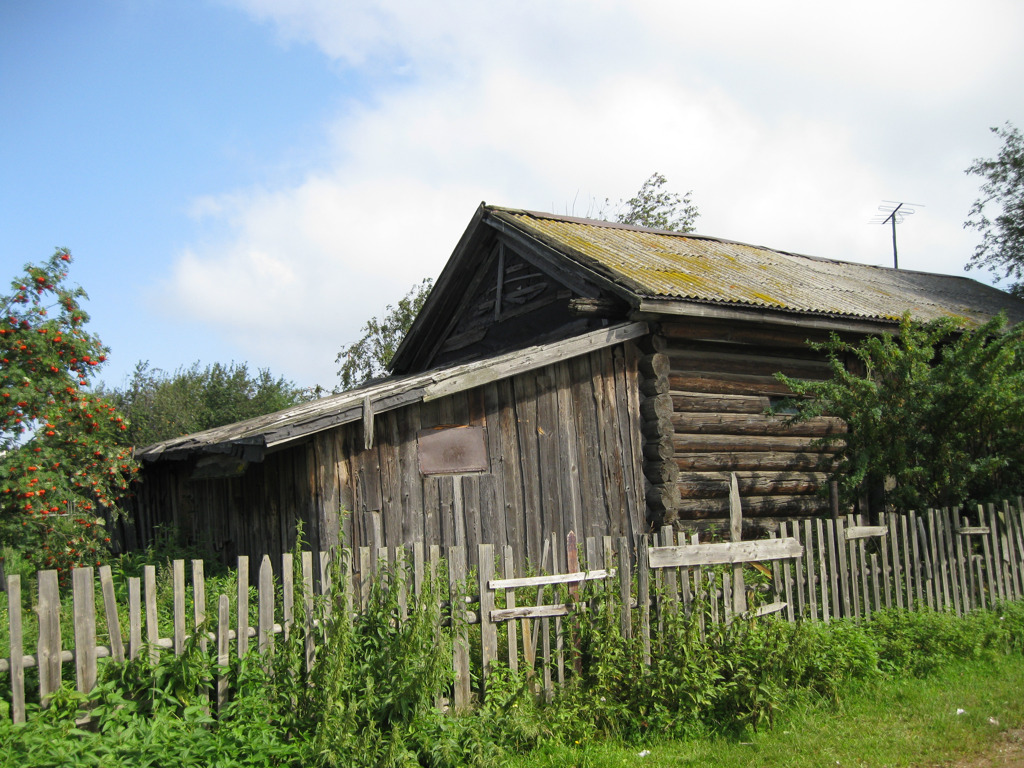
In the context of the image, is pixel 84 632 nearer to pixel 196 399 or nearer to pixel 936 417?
pixel 936 417

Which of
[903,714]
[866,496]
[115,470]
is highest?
[115,470]

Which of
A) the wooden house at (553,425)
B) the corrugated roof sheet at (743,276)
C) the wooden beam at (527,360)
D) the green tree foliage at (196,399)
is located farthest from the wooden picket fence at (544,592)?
the green tree foliage at (196,399)

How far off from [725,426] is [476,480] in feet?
11.8

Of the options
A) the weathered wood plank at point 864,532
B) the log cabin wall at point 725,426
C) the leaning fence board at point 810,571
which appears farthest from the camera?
the log cabin wall at point 725,426

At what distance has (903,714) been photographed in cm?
581

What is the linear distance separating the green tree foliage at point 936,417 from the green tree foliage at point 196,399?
83.7 feet

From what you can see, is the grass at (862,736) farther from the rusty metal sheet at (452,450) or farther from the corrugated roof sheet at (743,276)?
the corrugated roof sheet at (743,276)

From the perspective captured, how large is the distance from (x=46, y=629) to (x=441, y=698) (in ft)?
7.44

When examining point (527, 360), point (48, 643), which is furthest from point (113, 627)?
point (527, 360)

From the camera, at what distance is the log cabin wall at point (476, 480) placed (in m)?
7.74

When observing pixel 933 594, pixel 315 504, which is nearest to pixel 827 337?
pixel 933 594

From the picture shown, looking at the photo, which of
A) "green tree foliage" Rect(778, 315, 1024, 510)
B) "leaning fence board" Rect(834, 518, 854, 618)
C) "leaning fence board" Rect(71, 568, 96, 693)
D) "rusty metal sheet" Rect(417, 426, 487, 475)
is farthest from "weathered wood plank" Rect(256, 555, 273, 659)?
"green tree foliage" Rect(778, 315, 1024, 510)

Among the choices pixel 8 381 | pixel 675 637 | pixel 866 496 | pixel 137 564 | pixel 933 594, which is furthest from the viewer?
pixel 866 496

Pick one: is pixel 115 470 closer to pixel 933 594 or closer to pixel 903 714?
pixel 903 714
